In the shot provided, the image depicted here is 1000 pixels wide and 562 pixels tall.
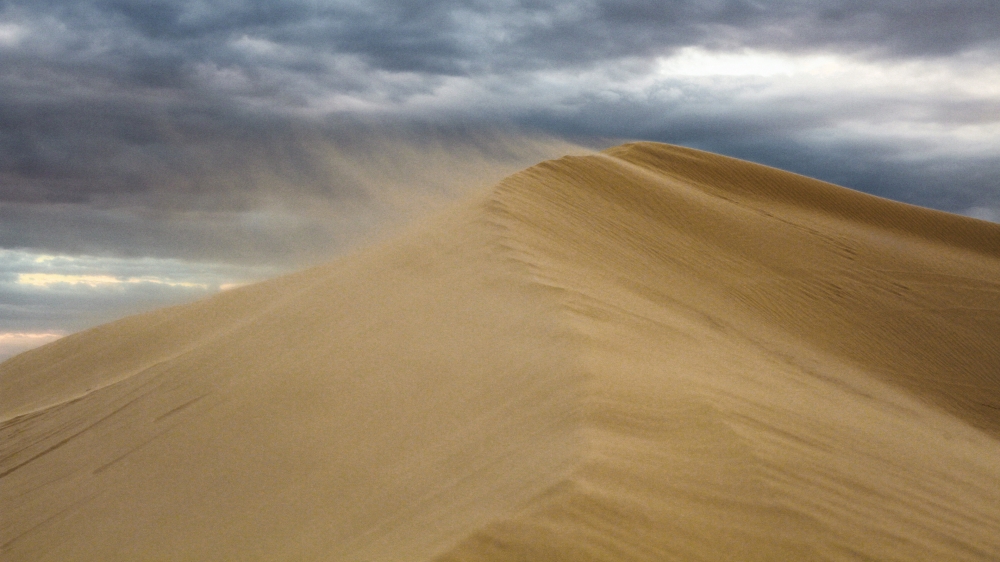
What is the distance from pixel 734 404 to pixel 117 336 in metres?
14.5

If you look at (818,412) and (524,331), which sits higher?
(524,331)

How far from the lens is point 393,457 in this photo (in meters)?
5.35

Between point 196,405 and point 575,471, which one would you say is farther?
point 196,405

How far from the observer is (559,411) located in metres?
5.06

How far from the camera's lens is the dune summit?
4.25 m

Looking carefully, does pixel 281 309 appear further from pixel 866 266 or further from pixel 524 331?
pixel 866 266

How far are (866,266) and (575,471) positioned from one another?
1069 centimetres

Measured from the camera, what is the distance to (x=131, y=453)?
760cm

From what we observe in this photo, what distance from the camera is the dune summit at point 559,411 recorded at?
425 cm

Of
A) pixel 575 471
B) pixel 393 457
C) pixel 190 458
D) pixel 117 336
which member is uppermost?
pixel 575 471

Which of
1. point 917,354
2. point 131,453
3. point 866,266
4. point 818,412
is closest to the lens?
point 818,412

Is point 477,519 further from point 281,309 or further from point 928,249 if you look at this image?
point 928,249

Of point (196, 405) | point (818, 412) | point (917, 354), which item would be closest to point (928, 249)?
point (917, 354)

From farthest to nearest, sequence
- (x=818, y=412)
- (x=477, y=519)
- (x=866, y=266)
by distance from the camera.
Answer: (x=866, y=266)
(x=818, y=412)
(x=477, y=519)
